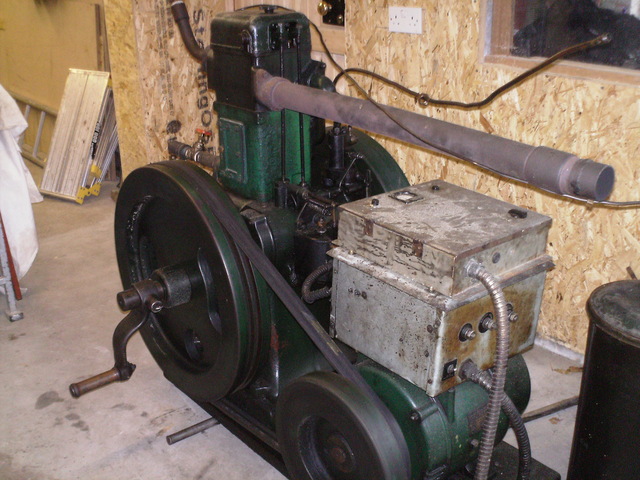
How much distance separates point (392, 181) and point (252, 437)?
38.4 inches

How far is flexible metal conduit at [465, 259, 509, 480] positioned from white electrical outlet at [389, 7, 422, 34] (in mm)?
1713

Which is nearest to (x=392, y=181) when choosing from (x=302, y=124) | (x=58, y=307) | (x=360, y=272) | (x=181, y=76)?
(x=302, y=124)

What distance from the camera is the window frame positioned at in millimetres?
2459

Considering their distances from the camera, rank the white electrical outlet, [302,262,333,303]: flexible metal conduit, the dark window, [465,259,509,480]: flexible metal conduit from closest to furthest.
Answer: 1. [465,259,509,480]: flexible metal conduit
2. [302,262,333,303]: flexible metal conduit
3. the dark window
4. the white electrical outlet

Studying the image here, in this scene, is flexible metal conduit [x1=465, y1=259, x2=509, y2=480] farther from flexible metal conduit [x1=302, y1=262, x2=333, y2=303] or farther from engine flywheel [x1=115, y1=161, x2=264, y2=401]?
engine flywheel [x1=115, y1=161, x2=264, y2=401]

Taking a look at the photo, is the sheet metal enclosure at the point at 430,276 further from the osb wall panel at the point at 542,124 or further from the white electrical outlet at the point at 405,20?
the white electrical outlet at the point at 405,20

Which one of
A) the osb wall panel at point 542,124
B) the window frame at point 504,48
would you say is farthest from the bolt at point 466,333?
the window frame at point 504,48

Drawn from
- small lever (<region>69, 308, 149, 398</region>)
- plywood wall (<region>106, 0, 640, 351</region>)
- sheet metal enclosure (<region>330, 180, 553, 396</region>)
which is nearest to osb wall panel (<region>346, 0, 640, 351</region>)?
plywood wall (<region>106, 0, 640, 351</region>)

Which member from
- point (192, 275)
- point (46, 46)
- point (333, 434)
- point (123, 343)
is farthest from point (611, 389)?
point (46, 46)

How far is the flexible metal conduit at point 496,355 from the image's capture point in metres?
1.43

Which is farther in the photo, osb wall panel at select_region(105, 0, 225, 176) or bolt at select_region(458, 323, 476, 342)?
osb wall panel at select_region(105, 0, 225, 176)

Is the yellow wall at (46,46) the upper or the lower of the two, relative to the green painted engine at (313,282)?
upper

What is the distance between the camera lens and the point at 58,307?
313cm

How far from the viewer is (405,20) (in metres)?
2.90
